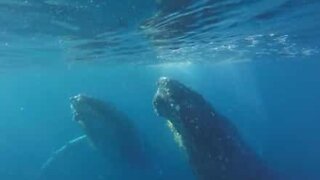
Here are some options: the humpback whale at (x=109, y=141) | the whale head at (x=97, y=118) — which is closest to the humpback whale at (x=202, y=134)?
the whale head at (x=97, y=118)

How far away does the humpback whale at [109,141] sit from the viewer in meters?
29.0

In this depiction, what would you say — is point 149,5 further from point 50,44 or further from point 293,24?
point 50,44

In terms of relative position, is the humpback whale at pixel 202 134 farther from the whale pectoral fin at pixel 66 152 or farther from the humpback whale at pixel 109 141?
the whale pectoral fin at pixel 66 152

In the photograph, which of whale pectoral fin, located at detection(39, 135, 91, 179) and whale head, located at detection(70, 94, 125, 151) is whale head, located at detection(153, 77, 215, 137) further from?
whale pectoral fin, located at detection(39, 135, 91, 179)

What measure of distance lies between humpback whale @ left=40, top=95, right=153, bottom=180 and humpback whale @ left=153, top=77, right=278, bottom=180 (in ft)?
37.0

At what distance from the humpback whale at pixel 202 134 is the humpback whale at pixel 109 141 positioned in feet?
37.0

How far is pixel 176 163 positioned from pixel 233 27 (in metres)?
21.5

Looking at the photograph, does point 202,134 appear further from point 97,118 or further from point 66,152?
point 66,152

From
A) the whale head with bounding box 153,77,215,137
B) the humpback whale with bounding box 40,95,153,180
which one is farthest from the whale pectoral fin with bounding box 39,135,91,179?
the whale head with bounding box 153,77,215,137

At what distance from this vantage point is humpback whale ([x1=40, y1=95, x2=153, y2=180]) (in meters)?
29.0

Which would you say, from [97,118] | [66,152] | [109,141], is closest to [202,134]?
[97,118]

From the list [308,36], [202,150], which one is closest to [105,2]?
[202,150]

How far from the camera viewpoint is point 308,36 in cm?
3014

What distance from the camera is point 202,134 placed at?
18.0m
